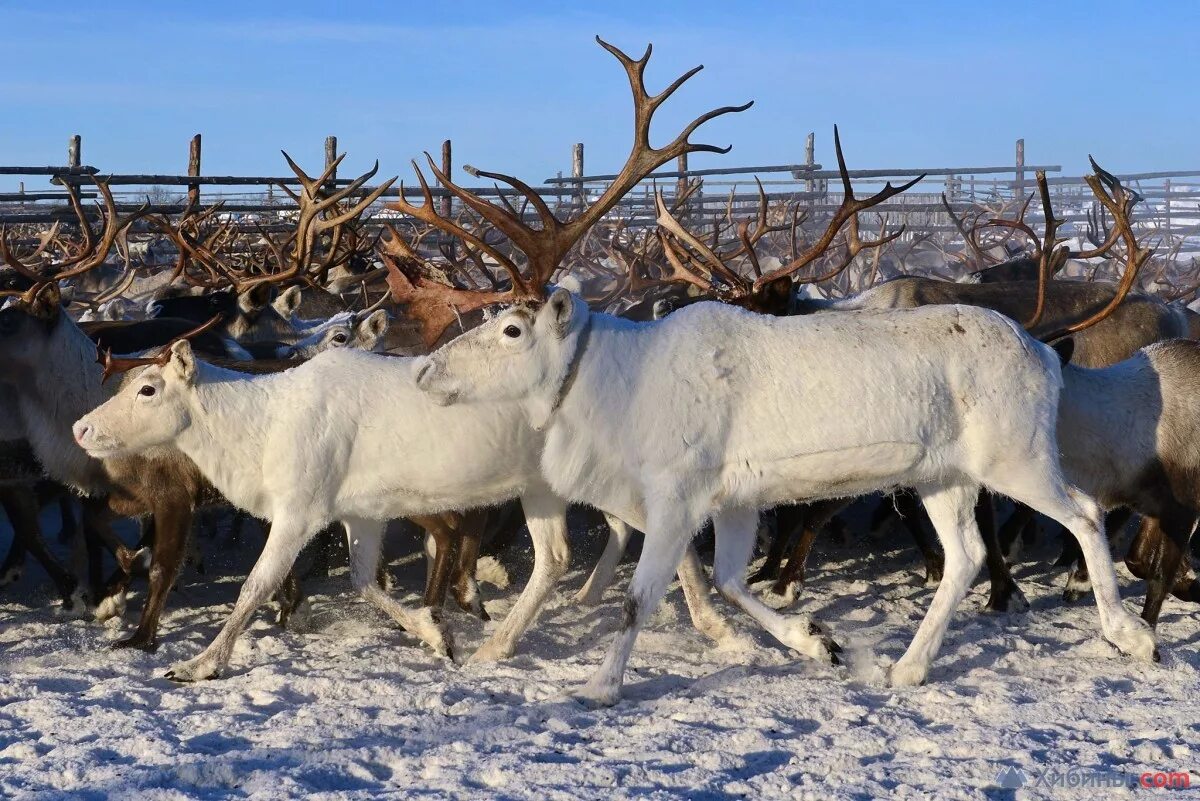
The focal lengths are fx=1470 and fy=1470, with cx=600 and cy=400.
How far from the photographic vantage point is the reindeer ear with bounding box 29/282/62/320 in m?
6.11

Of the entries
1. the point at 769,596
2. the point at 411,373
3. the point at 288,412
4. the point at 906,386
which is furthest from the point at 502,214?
the point at 769,596

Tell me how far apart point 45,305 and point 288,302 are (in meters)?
3.74

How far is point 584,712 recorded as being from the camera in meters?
4.36

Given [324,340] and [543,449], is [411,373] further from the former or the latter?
[324,340]

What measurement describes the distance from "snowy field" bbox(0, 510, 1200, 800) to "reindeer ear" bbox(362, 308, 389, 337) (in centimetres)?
148

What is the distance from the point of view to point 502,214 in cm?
513

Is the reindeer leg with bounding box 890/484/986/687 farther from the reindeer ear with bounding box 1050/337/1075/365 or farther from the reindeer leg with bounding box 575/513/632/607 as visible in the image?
the reindeer leg with bounding box 575/513/632/607

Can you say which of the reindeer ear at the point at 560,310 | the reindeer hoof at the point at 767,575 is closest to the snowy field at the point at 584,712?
the reindeer hoof at the point at 767,575

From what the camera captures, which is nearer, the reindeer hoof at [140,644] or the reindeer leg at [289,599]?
the reindeer hoof at [140,644]

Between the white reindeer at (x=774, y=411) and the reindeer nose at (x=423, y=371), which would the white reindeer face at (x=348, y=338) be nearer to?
the reindeer nose at (x=423, y=371)

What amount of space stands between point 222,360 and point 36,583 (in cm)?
135

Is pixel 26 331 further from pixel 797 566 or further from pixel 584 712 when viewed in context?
pixel 797 566

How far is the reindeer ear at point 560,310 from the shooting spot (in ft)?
15.6

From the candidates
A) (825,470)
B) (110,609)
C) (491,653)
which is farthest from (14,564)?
(825,470)
